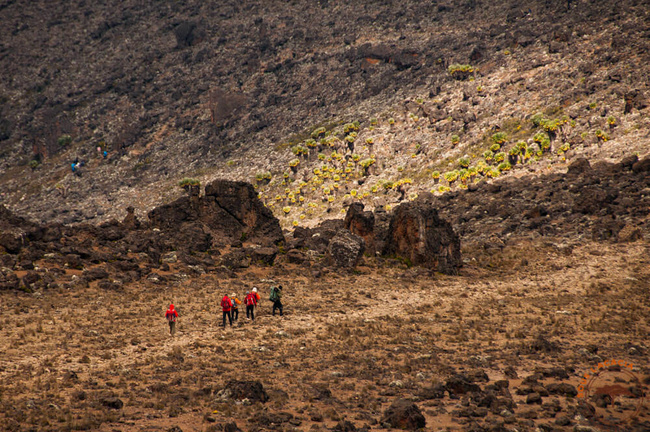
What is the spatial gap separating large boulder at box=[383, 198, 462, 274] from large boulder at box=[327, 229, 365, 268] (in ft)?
14.4

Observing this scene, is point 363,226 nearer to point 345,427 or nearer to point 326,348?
point 326,348

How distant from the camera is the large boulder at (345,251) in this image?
140ft

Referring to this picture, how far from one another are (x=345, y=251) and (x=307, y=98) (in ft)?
290

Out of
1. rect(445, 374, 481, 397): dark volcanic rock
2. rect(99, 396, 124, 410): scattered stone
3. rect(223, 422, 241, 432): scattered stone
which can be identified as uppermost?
rect(99, 396, 124, 410): scattered stone

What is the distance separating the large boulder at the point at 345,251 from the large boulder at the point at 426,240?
172 inches

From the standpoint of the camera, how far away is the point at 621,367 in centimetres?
2108

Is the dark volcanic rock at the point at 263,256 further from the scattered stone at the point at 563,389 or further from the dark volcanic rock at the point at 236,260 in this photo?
the scattered stone at the point at 563,389

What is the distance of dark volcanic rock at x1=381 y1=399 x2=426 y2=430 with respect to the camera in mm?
15734

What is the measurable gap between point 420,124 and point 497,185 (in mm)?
33118

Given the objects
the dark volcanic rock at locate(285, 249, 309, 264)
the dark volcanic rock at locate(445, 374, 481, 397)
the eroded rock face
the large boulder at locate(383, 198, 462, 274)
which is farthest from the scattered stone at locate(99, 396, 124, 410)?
the eroded rock face

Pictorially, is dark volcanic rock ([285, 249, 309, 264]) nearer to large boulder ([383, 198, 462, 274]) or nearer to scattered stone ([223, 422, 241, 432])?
large boulder ([383, 198, 462, 274])

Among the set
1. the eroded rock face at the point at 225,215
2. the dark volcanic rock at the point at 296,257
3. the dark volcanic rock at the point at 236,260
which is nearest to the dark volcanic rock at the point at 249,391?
the dark volcanic rock at the point at 236,260

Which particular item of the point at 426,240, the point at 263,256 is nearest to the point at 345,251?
the point at 263,256

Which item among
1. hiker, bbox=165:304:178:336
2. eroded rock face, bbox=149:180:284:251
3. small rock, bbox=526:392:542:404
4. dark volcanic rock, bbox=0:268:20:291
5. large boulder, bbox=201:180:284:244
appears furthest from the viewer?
large boulder, bbox=201:180:284:244
